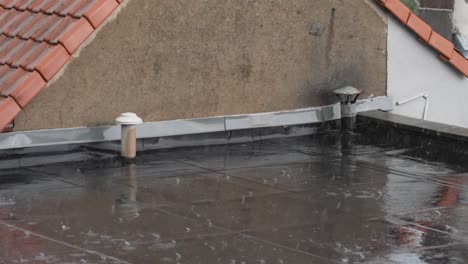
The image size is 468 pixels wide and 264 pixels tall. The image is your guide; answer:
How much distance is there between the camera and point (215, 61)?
11.1 m

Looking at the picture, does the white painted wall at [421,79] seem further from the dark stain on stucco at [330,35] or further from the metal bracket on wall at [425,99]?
the dark stain on stucco at [330,35]

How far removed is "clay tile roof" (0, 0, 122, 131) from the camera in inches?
377

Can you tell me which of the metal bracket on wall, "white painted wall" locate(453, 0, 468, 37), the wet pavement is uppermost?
"white painted wall" locate(453, 0, 468, 37)

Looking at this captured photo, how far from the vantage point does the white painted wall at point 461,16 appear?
16.9 m

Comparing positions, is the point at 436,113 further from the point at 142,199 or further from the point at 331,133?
the point at 142,199

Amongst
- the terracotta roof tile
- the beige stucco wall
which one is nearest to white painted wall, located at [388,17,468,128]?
the beige stucco wall

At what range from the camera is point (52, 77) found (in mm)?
9820

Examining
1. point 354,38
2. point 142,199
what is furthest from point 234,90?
point 142,199

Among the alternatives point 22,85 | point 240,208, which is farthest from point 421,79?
point 22,85

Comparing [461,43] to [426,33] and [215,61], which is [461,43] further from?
[215,61]

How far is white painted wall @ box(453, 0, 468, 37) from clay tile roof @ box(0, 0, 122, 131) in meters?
8.23

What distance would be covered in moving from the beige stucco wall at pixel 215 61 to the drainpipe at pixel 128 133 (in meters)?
0.35

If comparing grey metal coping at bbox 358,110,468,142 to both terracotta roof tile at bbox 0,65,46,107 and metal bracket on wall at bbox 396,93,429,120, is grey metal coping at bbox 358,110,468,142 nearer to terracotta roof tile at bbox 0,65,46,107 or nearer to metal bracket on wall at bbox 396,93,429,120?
metal bracket on wall at bbox 396,93,429,120

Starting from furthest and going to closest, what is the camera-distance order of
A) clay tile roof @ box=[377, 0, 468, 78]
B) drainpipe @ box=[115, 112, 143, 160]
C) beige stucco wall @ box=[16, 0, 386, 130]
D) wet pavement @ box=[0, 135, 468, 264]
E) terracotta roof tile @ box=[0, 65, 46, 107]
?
clay tile roof @ box=[377, 0, 468, 78]
beige stucco wall @ box=[16, 0, 386, 130]
drainpipe @ box=[115, 112, 143, 160]
terracotta roof tile @ box=[0, 65, 46, 107]
wet pavement @ box=[0, 135, 468, 264]
